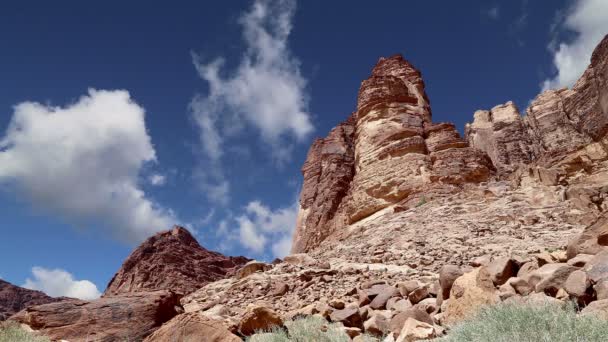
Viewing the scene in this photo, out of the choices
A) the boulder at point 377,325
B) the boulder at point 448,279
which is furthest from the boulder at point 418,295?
the boulder at point 377,325

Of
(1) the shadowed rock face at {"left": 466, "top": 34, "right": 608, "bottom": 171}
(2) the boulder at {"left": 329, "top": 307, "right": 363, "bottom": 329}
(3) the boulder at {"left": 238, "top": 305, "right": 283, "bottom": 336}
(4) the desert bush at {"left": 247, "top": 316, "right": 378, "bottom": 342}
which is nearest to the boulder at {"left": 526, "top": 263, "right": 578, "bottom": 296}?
(4) the desert bush at {"left": 247, "top": 316, "right": 378, "bottom": 342}

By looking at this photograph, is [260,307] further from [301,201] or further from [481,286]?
[301,201]

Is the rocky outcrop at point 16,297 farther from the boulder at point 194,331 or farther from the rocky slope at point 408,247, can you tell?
the boulder at point 194,331

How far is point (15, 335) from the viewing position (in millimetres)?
6465

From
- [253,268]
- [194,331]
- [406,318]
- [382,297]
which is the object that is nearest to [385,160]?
[253,268]

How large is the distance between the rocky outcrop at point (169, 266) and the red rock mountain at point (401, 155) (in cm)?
1986

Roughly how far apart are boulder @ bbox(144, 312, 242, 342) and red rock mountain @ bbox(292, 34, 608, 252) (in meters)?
16.1

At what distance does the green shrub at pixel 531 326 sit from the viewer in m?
3.41

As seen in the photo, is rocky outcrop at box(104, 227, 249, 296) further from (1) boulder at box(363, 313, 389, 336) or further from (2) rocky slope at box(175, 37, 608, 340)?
(1) boulder at box(363, 313, 389, 336)

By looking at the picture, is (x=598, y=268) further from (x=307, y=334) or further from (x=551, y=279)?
(x=307, y=334)

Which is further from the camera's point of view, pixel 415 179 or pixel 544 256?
pixel 415 179

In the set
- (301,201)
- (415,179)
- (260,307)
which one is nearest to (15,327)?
(260,307)

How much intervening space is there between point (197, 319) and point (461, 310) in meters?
4.02

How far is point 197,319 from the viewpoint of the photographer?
652 cm
